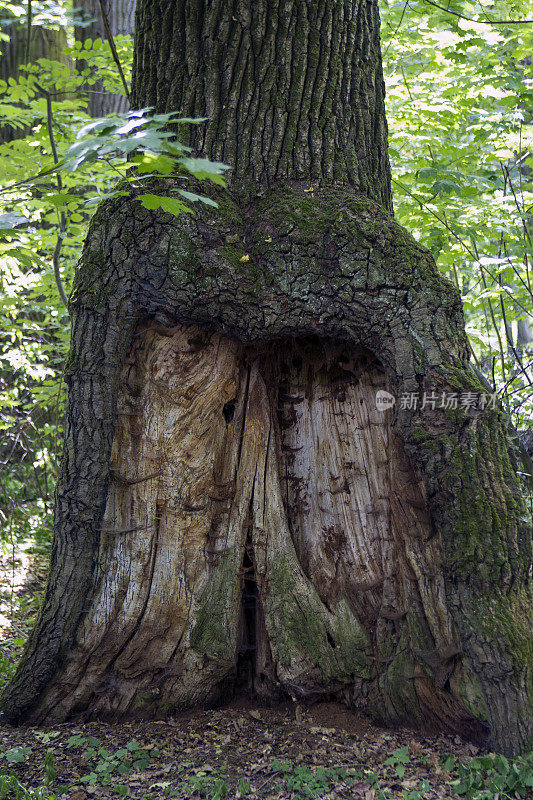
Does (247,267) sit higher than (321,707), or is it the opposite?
(247,267)

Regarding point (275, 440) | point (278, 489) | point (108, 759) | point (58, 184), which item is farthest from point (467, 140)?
point (108, 759)

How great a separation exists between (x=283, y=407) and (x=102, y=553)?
127 centimetres

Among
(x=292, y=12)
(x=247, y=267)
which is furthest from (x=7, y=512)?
(x=292, y=12)

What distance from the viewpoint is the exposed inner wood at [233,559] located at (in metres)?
3.03

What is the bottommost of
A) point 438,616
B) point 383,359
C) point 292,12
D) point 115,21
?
point 438,616

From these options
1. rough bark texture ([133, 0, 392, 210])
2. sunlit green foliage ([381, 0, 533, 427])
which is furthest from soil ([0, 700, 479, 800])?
rough bark texture ([133, 0, 392, 210])

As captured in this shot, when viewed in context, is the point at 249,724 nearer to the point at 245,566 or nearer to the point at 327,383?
the point at 245,566

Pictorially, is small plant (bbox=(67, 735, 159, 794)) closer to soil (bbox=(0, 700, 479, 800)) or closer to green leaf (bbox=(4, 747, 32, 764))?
soil (bbox=(0, 700, 479, 800))

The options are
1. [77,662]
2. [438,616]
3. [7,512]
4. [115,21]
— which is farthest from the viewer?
[115,21]

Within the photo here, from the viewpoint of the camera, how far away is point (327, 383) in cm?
329

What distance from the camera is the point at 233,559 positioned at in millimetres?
3180

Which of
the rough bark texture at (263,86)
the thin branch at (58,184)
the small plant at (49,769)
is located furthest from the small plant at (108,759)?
the rough bark texture at (263,86)

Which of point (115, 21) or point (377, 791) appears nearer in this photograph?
point (377, 791)

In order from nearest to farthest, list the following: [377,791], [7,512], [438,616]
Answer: [377,791] → [438,616] → [7,512]
